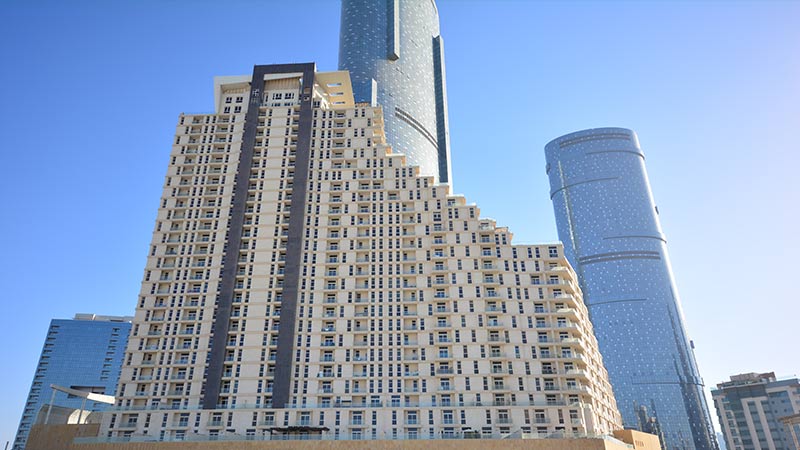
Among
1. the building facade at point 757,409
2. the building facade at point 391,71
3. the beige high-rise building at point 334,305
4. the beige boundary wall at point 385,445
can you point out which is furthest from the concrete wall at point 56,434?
the building facade at point 757,409

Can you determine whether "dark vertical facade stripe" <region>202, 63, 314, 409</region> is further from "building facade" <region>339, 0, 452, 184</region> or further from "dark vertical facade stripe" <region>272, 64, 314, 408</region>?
"building facade" <region>339, 0, 452, 184</region>

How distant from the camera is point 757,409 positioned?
522ft

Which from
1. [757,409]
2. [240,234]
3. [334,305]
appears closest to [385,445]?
[334,305]

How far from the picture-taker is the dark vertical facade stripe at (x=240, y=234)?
9575cm

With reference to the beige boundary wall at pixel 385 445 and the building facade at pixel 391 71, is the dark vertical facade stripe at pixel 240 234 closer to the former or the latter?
the beige boundary wall at pixel 385 445

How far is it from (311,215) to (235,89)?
39669 millimetres

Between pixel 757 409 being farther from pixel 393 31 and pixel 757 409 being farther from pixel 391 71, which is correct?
pixel 393 31

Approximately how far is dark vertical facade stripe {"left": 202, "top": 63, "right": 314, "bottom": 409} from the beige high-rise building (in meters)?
0.32

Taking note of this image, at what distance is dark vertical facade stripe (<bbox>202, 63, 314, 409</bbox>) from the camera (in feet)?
314

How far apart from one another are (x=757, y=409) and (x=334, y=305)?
450ft

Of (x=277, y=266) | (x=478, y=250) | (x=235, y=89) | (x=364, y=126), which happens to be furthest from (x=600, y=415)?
(x=235, y=89)

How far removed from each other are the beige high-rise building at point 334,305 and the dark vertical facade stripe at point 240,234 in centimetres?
32

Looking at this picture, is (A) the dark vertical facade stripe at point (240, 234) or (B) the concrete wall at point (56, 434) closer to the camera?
(B) the concrete wall at point (56, 434)

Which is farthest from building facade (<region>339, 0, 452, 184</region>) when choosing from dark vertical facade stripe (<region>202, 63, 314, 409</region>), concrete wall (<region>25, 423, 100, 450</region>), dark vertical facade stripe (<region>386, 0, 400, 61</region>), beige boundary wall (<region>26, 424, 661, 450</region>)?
concrete wall (<region>25, 423, 100, 450</region>)
